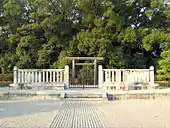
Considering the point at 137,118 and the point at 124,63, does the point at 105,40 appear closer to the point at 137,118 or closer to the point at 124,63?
the point at 124,63

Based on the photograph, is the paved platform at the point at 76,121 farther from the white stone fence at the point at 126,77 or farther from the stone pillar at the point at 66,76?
the stone pillar at the point at 66,76

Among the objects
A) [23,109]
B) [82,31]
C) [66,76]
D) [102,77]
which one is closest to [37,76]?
[66,76]

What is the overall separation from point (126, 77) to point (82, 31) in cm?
787

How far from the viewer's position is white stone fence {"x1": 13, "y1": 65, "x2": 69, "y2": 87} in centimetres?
1334

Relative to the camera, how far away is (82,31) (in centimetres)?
1995

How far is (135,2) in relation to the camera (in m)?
21.4

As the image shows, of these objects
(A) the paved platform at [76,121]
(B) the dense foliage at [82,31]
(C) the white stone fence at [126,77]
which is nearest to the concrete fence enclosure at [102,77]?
(C) the white stone fence at [126,77]

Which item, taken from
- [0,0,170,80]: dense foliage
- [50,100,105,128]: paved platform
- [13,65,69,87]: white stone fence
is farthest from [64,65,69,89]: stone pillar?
[50,100,105,128]: paved platform

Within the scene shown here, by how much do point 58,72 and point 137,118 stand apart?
799 centimetres

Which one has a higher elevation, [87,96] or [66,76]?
[66,76]

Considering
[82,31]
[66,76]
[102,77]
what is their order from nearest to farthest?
[102,77] → [66,76] → [82,31]

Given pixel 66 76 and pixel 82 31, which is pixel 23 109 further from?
pixel 82 31

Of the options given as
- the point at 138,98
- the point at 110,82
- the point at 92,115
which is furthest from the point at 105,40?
the point at 92,115

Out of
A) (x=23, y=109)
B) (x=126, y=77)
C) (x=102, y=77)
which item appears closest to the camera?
(x=23, y=109)
